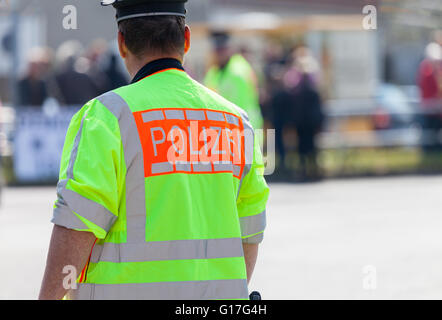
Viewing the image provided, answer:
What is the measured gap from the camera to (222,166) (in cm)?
282

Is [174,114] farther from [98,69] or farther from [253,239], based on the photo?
[98,69]

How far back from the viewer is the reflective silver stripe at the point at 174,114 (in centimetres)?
275

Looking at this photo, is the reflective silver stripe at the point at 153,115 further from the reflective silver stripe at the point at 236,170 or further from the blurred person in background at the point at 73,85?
the blurred person in background at the point at 73,85

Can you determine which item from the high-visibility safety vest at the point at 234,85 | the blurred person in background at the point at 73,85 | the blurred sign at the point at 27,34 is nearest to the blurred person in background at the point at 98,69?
the blurred person in background at the point at 73,85

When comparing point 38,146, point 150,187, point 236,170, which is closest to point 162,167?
point 150,187

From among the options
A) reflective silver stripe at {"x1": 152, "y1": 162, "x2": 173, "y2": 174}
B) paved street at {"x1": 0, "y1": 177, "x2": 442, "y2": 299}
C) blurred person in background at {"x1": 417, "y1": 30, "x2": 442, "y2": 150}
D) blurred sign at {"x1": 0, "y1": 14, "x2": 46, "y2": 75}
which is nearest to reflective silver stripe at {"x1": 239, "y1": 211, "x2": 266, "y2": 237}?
reflective silver stripe at {"x1": 152, "y1": 162, "x2": 173, "y2": 174}

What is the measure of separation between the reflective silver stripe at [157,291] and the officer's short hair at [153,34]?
72 centimetres

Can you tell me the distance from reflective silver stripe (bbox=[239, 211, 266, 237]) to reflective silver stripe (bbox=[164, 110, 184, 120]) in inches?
16.5

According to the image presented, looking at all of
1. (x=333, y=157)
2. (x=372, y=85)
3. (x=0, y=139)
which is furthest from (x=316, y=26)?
(x=0, y=139)

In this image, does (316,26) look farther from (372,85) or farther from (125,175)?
(125,175)

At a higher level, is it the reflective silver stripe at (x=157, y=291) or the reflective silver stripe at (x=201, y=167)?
the reflective silver stripe at (x=201, y=167)

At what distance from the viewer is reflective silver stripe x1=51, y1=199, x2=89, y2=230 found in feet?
8.55

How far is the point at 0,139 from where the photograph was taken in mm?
15820

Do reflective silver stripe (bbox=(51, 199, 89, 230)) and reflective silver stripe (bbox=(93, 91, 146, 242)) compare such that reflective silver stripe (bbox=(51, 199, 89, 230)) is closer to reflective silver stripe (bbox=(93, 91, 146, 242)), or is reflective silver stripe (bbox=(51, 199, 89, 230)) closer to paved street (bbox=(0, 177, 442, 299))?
reflective silver stripe (bbox=(93, 91, 146, 242))
